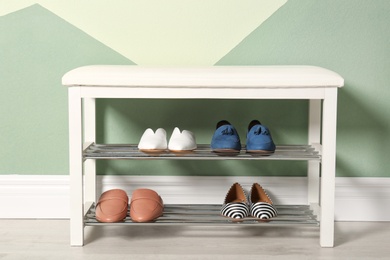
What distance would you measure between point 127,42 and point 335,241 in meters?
1.10

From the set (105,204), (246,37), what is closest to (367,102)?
(246,37)

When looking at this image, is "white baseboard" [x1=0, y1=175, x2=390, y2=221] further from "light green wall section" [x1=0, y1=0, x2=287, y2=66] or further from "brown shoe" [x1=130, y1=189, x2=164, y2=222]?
"light green wall section" [x1=0, y1=0, x2=287, y2=66]

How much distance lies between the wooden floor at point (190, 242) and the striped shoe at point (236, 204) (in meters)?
0.10

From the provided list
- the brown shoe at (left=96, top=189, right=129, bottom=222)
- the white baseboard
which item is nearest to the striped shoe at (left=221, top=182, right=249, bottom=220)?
the white baseboard

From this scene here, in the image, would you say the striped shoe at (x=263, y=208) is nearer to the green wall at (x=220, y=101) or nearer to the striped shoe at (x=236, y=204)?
the striped shoe at (x=236, y=204)

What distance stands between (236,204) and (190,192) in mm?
362

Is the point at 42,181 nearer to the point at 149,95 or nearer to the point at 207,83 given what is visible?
the point at 149,95

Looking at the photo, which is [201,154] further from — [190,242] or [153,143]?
[190,242]

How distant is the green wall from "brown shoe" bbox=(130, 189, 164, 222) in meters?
0.29

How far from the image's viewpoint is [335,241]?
2.25 meters

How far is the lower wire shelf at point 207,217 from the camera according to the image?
7.11 feet

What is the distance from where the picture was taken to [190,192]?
8.34 ft

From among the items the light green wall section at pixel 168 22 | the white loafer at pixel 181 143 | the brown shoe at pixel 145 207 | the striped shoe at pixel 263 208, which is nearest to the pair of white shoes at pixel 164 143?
the white loafer at pixel 181 143

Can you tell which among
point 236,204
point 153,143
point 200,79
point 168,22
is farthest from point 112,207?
point 168,22
